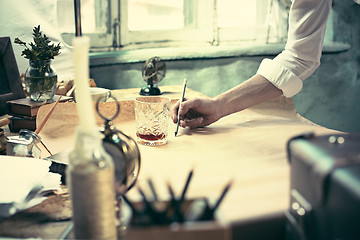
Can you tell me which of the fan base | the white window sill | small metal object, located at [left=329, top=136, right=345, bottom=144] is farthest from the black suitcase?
the white window sill

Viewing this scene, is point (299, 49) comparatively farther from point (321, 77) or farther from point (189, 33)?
point (321, 77)

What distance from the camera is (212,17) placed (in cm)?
280

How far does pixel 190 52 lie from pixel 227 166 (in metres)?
1.70

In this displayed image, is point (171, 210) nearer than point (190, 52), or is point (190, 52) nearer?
point (171, 210)

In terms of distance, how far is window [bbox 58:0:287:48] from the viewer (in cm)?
250

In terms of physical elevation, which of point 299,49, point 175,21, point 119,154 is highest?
point 175,21

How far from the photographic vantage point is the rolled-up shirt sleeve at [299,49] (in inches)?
58.2

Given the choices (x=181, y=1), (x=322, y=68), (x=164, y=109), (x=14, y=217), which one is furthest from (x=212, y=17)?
(x=14, y=217)

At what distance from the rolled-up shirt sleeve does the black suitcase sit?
867 mm

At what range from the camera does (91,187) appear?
0.58m

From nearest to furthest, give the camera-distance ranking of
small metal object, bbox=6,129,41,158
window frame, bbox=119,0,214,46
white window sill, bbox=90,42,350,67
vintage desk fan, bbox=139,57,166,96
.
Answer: small metal object, bbox=6,129,41,158 → vintage desk fan, bbox=139,57,166,96 → white window sill, bbox=90,42,350,67 → window frame, bbox=119,0,214,46

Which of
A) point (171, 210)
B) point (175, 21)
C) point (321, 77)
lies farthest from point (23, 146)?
point (321, 77)

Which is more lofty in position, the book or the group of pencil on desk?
the group of pencil on desk

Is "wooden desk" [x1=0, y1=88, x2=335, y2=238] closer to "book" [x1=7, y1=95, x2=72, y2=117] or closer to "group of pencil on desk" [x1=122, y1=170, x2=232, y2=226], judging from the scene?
"group of pencil on desk" [x1=122, y1=170, x2=232, y2=226]
